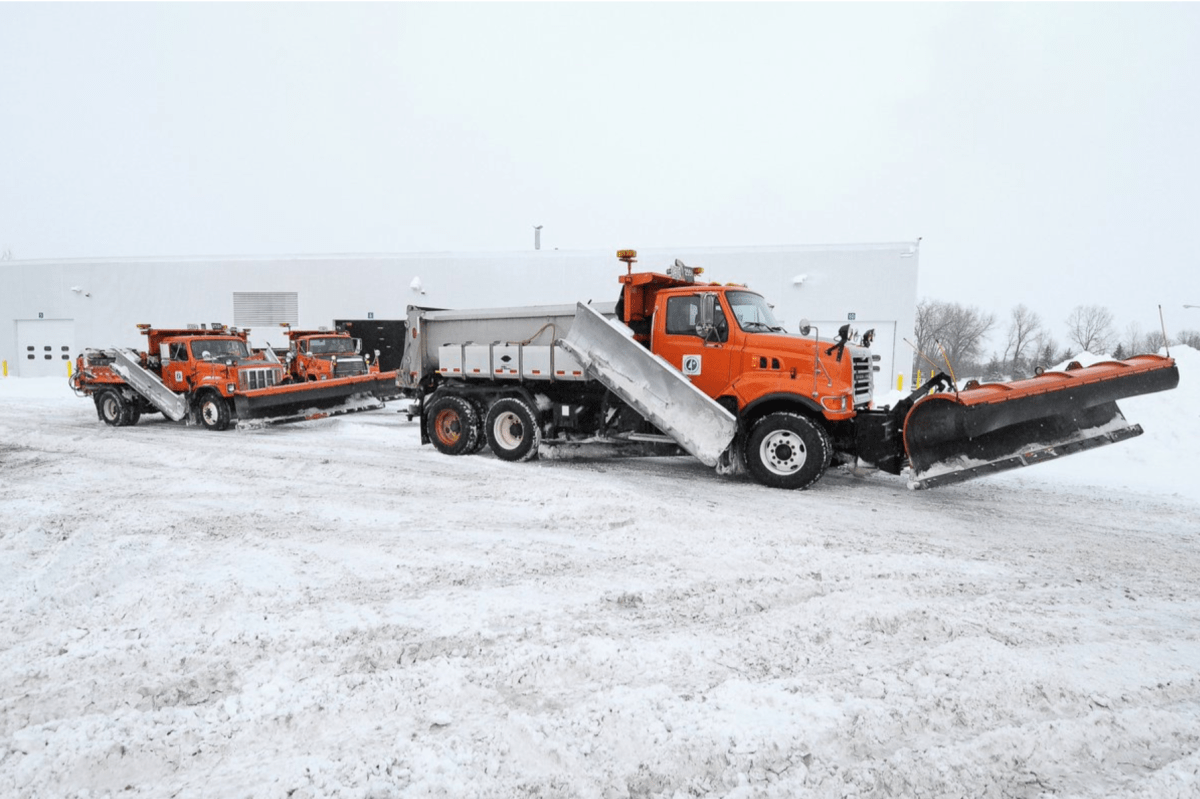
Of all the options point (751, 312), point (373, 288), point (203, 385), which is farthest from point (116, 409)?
point (751, 312)

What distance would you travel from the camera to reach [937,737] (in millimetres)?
2875

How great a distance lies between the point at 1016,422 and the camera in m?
6.97

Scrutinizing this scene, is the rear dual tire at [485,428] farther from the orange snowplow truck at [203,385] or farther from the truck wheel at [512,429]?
the orange snowplow truck at [203,385]

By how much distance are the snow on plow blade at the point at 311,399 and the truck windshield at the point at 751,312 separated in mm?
9303

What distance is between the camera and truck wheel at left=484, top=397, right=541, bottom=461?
9.55m

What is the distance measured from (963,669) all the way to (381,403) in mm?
14005

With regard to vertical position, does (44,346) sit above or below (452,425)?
above

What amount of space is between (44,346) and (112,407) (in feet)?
65.0

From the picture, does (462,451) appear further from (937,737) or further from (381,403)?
(937,737)

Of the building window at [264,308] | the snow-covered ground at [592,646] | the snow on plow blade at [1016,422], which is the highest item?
the building window at [264,308]

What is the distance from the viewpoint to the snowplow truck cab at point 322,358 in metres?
17.9

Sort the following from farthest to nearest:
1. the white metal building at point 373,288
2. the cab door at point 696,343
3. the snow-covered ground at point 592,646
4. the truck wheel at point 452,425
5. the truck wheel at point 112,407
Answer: the white metal building at point 373,288 → the truck wheel at point 112,407 → the truck wheel at point 452,425 → the cab door at point 696,343 → the snow-covered ground at point 592,646

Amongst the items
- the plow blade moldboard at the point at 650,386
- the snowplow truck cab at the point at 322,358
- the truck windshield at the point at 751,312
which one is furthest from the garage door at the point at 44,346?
the truck windshield at the point at 751,312

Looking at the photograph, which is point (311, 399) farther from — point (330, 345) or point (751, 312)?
point (751, 312)
